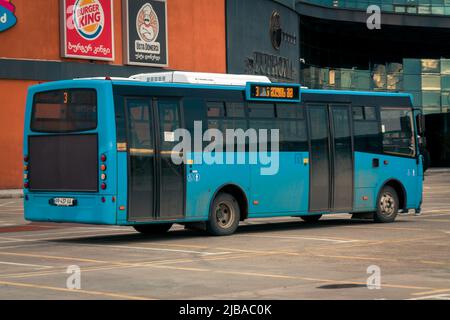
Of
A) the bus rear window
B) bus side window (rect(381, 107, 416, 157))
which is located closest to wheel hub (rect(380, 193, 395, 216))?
bus side window (rect(381, 107, 416, 157))

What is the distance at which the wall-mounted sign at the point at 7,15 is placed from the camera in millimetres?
46500

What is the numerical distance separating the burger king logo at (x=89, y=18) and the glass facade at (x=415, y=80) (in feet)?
103

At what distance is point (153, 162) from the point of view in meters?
19.0

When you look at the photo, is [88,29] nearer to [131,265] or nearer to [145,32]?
[145,32]

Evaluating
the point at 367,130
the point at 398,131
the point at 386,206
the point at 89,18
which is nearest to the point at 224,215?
the point at 367,130

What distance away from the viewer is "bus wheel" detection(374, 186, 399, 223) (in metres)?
23.5

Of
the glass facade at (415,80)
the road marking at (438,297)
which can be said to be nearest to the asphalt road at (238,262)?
the road marking at (438,297)

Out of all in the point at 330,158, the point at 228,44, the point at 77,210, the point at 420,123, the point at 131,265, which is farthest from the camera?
the point at 228,44

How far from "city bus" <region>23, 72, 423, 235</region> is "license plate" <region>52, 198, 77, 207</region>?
4 centimetres

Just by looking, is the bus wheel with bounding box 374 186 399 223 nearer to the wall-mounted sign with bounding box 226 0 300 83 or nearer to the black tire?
the black tire

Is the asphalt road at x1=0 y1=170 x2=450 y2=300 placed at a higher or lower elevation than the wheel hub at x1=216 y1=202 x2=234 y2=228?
lower

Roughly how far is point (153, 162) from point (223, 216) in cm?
218

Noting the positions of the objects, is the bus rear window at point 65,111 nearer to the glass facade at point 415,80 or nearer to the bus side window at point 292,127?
the bus side window at point 292,127
